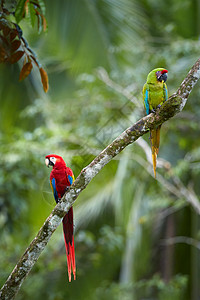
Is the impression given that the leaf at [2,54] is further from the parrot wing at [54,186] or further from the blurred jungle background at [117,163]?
the blurred jungle background at [117,163]

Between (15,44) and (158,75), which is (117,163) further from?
(158,75)

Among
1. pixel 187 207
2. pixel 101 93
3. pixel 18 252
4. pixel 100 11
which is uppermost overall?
pixel 100 11

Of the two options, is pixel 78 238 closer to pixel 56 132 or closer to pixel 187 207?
pixel 56 132

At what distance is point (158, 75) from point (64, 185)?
0.49 metres

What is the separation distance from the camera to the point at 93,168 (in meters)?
1.28

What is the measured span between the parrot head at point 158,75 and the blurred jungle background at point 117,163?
212 centimetres

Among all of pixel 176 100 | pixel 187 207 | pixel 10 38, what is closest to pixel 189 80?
pixel 176 100

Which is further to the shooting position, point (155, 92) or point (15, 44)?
point (15, 44)

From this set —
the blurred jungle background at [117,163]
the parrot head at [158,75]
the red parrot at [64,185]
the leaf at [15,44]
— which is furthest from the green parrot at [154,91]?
the blurred jungle background at [117,163]

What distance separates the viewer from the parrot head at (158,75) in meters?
1.30

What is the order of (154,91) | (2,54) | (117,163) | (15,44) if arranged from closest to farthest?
(154,91) → (15,44) → (2,54) → (117,163)

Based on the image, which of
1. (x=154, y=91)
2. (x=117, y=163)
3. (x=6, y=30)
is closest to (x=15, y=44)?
(x=6, y=30)

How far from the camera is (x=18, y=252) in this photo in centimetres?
392

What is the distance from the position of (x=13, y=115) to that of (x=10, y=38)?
3.47 meters
